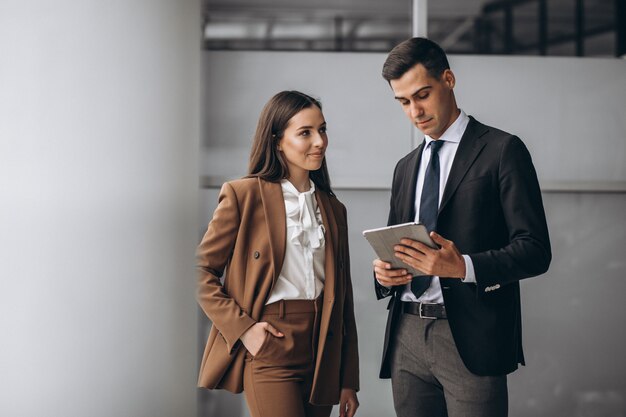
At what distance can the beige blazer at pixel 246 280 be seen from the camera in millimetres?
2346

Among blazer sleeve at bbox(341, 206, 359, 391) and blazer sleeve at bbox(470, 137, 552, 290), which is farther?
blazer sleeve at bbox(341, 206, 359, 391)

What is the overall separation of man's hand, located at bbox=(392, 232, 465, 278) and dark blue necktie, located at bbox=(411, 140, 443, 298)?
209 mm

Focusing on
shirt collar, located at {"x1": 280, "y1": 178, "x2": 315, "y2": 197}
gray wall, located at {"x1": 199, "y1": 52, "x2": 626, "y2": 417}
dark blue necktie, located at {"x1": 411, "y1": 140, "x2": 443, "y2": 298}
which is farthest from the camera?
gray wall, located at {"x1": 199, "y1": 52, "x2": 626, "y2": 417}

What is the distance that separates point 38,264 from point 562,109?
10.5 ft

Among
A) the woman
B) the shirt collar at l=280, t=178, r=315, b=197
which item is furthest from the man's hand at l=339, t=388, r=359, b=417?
the shirt collar at l=280, t=178, r=315, b=197

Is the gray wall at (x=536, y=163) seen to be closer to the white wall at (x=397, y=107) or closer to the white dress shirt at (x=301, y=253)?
the white wall at (x=397, y=107)

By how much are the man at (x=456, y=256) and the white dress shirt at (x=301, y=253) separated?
0.73ft

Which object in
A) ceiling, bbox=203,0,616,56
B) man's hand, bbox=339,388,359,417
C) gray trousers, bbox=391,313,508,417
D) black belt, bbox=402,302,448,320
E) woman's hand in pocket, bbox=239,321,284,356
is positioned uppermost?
ceiling, bbox=203,0,616,56

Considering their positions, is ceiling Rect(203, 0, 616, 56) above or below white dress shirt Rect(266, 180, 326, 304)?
above

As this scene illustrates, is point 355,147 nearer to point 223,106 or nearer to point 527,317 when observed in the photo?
point 223,106

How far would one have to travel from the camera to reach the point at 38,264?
139 inches

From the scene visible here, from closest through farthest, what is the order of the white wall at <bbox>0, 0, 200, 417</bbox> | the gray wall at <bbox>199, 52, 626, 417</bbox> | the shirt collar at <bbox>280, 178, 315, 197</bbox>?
the shirt collar at <bbox>280, 178, 315, 197</bbox>, the white wall at <bbox>0, 0, 200, 417</bbox>, the gray wall at <bbox>199, 52, 626, 417</bbox>

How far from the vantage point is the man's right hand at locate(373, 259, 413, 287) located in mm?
2318

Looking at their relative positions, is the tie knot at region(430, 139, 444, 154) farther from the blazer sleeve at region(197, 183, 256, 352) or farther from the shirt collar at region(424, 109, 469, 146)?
the blazer sleeve at region(197, 183, 256, 352)
